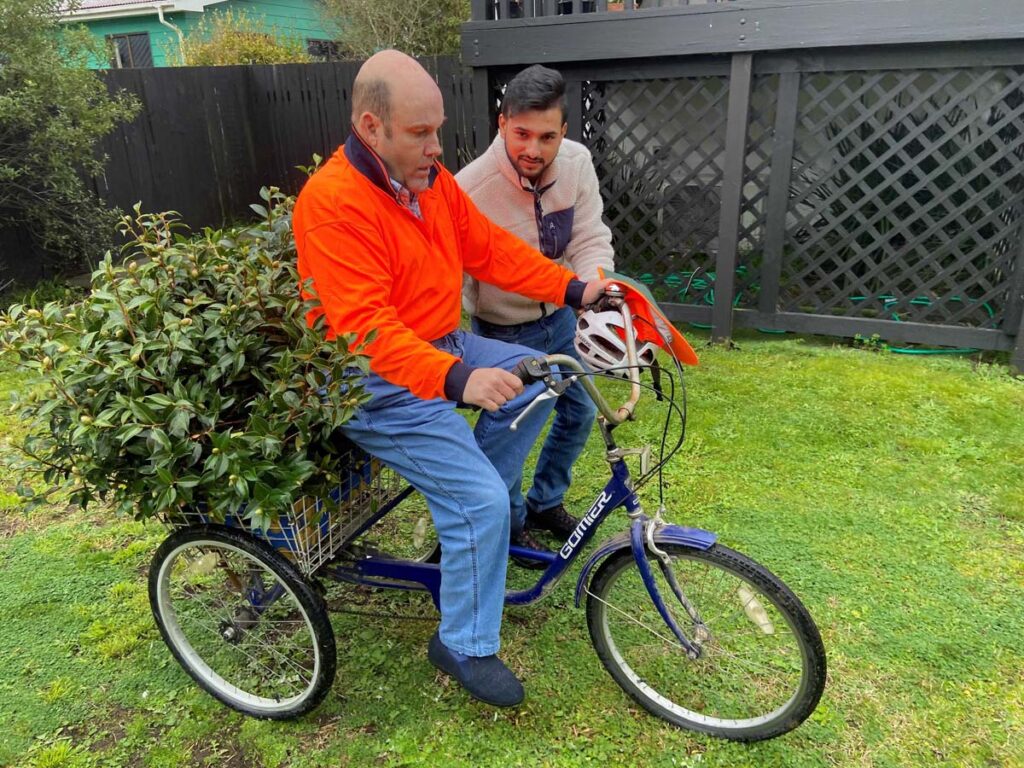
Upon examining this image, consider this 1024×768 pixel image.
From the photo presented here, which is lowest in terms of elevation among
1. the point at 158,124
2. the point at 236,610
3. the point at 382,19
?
the point at 236,610

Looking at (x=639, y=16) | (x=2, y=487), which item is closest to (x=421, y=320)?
(x=2, y=487)

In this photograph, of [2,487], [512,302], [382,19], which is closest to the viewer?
[512,302]

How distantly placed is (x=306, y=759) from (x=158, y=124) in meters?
8.39

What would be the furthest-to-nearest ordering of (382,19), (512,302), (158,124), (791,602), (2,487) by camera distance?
1. (382,19)
2. (158,124)
3. (2,487)
4. (512,302)
5. (791,602)

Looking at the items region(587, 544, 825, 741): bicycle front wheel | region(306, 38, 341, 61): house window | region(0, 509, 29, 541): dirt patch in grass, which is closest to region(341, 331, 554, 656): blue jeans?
region(587, 544, 825, 741): bicycle front wheel

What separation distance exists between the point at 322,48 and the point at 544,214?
56.4 feet

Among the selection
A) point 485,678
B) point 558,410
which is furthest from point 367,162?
point 485,678

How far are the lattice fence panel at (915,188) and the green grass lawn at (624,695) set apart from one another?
50.3 inches

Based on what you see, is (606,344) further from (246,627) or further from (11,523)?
(11,523)

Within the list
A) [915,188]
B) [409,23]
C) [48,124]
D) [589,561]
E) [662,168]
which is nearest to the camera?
[589,561]

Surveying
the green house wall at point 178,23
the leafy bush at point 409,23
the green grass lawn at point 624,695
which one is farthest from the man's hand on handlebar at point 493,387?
the green house wall at point 178,23

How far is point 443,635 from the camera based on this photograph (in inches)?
87.5

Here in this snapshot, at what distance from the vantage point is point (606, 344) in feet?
7.05

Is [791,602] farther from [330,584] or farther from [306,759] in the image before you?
[330,584]
